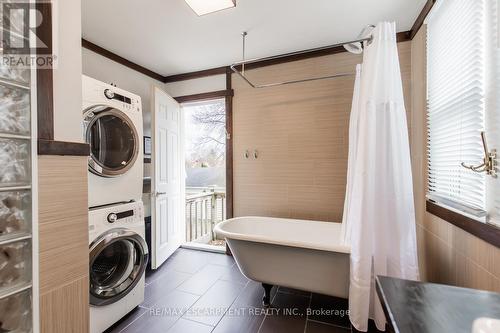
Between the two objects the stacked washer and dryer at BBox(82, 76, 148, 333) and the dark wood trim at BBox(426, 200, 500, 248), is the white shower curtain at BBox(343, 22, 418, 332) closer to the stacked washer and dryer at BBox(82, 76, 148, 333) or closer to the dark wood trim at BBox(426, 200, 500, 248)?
the dark wood trim at BBox(426, 200, 500, 248)

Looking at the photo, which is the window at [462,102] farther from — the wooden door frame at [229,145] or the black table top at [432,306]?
the wooden door frame at [229,145]

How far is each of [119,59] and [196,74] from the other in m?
0.91

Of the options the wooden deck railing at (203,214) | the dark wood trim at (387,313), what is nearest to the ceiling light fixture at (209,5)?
the dark wood trim at (387,313)

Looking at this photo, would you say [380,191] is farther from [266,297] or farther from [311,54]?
[311,54]

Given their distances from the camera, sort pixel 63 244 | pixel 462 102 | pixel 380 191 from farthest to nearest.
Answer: pixel 380 191
pixel 462 102
pixel 63 244

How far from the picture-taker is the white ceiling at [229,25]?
1718 millimetres

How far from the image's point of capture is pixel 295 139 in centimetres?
253

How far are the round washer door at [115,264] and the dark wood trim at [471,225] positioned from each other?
6.98ft

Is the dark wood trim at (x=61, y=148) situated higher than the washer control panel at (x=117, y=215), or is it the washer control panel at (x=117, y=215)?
the dark wood trim at (x=61, y=148)

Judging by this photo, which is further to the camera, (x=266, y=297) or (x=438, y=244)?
(x=266, y=297)

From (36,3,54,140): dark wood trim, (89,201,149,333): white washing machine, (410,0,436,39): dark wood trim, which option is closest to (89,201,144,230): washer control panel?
(89,201,149,333): white washing machine

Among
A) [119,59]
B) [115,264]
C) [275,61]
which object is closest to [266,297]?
[115,264]

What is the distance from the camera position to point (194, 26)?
197 centimetres

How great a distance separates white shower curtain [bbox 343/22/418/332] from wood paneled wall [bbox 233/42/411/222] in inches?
36.4
